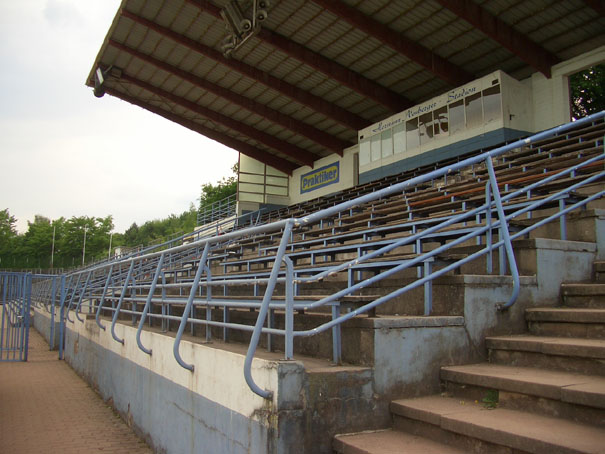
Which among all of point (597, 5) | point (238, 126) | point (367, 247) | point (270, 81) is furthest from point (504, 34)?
point (238, 126)

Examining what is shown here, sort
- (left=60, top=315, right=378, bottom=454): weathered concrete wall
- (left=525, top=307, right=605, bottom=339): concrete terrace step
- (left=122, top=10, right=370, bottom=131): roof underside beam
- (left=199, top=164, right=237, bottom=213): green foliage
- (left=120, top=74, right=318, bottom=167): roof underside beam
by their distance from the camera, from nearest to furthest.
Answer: (left=60, top=315, right=378, bottom=454): weathered concrete wall
(left=525, top=307, right=605, bottom=339): concrete terrace step
(left=122, top=10, right=370, bottom=131): roof underside beam
(left=120, top=74, right=318, bottom=167): roof underside beam
(left=199, top=164, right=237, bottom=213): green foliage

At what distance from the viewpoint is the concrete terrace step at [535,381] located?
270cm

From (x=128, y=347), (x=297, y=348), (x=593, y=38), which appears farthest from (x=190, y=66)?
(x=297, y=348)

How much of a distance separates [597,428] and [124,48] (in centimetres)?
2208

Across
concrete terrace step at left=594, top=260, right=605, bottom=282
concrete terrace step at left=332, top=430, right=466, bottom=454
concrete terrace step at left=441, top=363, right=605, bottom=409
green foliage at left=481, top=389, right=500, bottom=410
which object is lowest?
concrete terrace step at left=332, top=430, right=466, bottom=454

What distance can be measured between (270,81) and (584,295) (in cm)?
1868

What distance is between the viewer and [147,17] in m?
18.9

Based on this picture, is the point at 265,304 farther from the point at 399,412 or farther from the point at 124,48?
the point at 124,48

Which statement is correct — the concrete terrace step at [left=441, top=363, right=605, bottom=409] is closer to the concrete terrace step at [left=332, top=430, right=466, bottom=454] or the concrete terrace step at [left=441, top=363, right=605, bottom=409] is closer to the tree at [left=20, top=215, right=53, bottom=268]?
the concrete terrace step at [left=332, top=430, right=466, bottom=454]

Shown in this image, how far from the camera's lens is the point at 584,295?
13.3 feet

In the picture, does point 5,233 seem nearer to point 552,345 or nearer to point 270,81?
point 270,81

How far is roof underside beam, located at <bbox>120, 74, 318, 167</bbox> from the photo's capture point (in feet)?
80.0

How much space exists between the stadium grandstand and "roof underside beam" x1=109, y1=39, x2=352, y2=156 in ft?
4.33

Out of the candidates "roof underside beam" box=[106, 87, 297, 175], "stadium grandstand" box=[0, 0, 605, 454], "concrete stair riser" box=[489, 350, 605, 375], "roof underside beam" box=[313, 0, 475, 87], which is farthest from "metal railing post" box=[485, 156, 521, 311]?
"roof underside beam" box=[106, 87, 297, 175]
